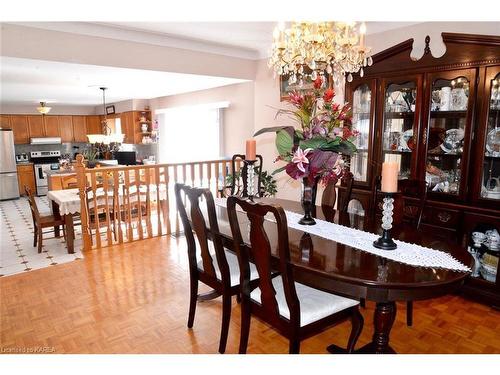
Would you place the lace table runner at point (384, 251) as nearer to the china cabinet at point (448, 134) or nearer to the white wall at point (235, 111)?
the china cabinet at point (448, 134)

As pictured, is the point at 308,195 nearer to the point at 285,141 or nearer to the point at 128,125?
the point at 285,141

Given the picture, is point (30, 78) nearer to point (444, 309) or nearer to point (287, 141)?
point (287, 141)

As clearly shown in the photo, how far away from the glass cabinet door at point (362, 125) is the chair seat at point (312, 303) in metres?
1.77

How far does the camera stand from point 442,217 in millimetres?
2811

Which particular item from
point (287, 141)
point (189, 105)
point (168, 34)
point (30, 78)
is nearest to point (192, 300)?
point (287, 141)

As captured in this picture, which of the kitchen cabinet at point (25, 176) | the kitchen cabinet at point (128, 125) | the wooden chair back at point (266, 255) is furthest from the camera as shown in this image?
the kitchen cabinet at point (25, 176)

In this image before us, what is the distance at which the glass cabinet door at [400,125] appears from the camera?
3.02m

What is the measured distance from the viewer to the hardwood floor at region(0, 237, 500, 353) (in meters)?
2.17

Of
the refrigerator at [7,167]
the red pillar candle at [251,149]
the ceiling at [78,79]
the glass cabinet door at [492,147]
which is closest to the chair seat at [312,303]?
the red pillar candle at [251,149]

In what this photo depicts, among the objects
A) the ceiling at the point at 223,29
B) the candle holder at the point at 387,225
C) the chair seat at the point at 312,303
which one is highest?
the ceiling at the point at 223,29

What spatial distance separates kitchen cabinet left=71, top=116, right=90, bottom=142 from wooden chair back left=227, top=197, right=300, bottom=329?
889 centimetres

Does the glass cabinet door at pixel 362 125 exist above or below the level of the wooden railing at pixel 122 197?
above

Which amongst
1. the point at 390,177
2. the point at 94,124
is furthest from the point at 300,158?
the point at 94,124

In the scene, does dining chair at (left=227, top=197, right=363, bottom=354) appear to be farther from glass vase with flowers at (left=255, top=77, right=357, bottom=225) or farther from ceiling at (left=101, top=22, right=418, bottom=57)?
ceiling at (left=101, top=22, right=418, bottom=57)
